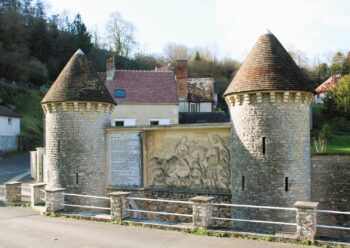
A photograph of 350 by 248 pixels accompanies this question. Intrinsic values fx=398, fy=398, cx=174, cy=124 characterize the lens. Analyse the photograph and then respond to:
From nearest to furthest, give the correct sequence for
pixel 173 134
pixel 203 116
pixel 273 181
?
pixel 273 181 < pixel 173 134 < pixel 203 116

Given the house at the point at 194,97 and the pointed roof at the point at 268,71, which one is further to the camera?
the house at the point at 194,97

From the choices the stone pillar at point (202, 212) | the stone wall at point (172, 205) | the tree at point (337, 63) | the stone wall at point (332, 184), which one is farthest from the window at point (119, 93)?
the tree at point (337, 63)

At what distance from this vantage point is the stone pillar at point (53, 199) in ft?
48.9

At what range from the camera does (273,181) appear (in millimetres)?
13023

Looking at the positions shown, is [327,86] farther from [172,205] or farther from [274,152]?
[274,152]

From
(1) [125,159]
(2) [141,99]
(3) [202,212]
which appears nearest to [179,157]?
(1) [125,159]

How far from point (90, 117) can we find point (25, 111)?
3350cm

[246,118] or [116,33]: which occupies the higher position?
[116,33]

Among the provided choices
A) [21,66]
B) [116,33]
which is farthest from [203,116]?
[116,33]

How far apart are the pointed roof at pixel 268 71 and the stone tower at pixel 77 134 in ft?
20.3

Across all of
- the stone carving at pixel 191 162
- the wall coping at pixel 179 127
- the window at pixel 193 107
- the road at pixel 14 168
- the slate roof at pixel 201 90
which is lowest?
the road at pixel 14 168

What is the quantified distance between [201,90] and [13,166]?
67.7ft

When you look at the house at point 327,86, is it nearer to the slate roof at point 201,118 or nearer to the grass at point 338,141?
the grass at point 338,141

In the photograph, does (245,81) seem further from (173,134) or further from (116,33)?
(116,33)
